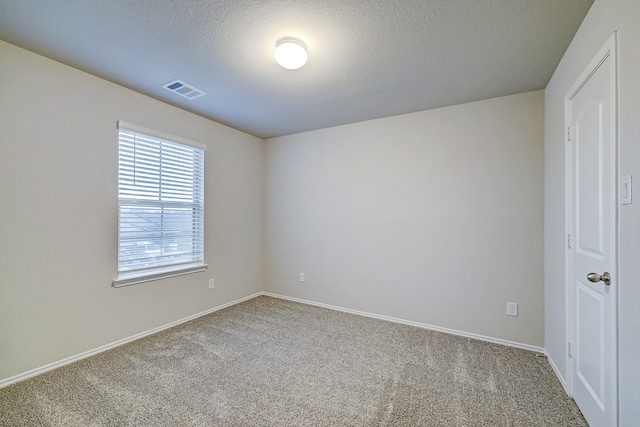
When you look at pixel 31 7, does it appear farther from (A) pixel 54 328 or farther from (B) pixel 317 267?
(B) pixel 317 267

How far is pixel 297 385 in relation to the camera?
1.99 meters

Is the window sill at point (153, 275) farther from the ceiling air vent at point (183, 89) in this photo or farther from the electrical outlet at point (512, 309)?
the electrical outlet at point (512, 309)

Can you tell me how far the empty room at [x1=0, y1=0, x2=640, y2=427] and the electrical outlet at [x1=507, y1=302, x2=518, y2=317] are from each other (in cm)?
1

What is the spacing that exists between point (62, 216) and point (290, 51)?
2.29 metres

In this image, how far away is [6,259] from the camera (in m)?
1.95

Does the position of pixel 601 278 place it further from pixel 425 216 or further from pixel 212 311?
pixel 212 311

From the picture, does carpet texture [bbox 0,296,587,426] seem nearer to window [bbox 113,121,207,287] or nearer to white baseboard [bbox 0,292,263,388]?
white baseboard [bbox 0,292,263,388]

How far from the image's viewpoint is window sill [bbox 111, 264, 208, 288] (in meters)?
2.58

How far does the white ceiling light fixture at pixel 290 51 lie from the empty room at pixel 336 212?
2 cm

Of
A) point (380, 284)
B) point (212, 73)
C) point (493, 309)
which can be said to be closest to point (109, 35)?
point (212, 73)

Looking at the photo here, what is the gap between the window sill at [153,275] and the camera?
2.58m

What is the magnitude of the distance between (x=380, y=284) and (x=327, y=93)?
230 centimetres

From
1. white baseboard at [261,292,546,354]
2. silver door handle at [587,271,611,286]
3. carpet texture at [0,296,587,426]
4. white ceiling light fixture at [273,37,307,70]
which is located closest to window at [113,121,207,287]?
carpet texture at [0,296,587,426]

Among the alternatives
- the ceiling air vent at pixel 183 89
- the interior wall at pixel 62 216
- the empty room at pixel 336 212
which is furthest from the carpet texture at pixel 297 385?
the ceiling air vent at pixel 183 89
